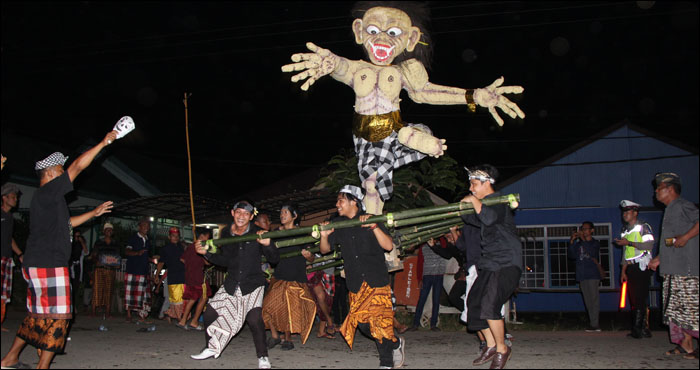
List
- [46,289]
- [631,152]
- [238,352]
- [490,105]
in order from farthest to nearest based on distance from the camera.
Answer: [631,152]
[238,352]
[490,105]
[46,289]

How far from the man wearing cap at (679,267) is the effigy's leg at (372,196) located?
3028 millimetres

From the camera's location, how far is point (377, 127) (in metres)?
5.93

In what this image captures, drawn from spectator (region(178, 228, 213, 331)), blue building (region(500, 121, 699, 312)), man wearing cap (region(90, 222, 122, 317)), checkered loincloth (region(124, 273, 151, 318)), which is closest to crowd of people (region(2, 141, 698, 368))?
spectator (region(178, 228, 213, 331))

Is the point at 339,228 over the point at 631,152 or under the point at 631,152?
under

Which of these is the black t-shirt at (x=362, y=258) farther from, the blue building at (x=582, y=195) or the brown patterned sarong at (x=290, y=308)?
the blue building at (x=582, y=195)

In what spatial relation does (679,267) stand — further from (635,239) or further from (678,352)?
(635,239)

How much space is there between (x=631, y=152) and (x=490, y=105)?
14.7 metres

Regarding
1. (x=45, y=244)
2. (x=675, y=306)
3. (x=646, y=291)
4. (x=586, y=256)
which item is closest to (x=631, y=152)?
(x=586, y=256)

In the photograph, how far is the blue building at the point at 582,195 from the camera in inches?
683

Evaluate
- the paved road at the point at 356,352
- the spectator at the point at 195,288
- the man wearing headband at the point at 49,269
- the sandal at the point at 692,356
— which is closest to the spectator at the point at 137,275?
the spectator at the point at 195,288

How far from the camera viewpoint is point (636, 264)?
300 inches

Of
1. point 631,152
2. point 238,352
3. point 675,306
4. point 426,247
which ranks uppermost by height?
point 631,152

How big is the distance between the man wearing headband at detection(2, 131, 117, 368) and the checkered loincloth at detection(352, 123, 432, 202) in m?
2.56

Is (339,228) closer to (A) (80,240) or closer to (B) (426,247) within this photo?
(B) (426,247)
